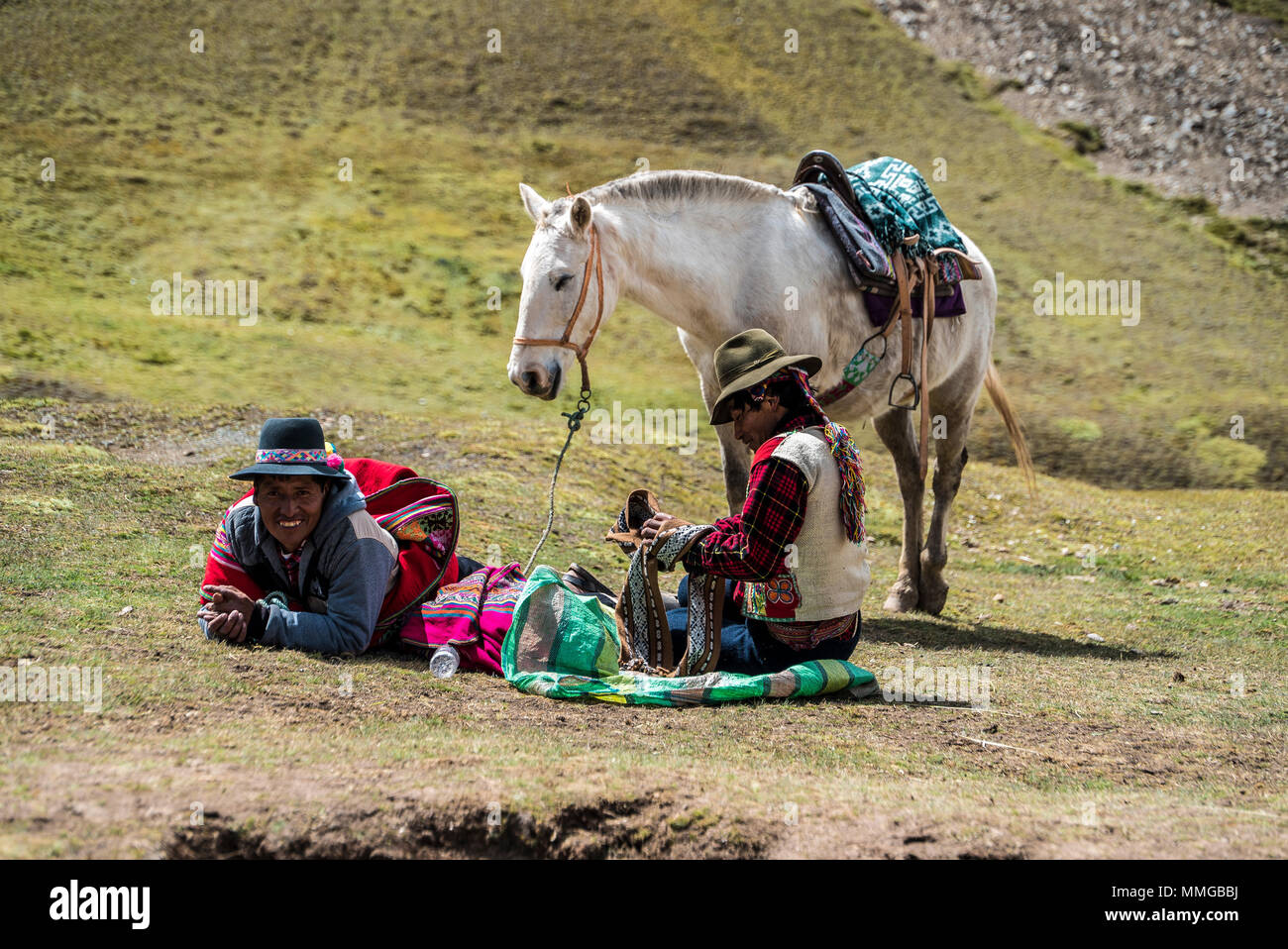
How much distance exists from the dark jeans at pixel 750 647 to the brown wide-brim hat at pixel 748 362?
38.5 inches

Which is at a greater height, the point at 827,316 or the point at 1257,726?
the point at 827,316

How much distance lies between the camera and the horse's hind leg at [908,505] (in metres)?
8.57

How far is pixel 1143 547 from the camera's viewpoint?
40.5ft

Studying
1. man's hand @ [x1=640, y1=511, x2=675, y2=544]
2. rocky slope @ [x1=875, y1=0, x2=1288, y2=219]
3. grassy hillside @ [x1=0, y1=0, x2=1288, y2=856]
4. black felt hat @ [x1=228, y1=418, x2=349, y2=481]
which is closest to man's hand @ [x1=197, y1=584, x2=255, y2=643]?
grassy hillside @ [x1=0, y1=0, x2=1288, y2=856]

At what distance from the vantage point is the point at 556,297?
245 inches

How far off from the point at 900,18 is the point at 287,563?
129 ft

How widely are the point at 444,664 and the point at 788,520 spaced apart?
1.70 metres

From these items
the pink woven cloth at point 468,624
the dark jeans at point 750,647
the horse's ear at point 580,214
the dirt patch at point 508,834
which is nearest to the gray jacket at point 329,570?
the pink woven cloth at point 468,624

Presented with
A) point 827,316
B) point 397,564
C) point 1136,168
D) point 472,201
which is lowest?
point 397,564

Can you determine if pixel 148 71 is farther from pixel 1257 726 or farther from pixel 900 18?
pixel 1257 726

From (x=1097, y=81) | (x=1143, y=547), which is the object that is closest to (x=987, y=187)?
(x=1097, y=81)

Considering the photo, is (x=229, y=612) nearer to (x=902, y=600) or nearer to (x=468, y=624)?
(x=468, y=624)

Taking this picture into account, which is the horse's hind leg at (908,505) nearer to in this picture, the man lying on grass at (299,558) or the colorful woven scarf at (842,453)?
the colorful woven scarf at (842,453)

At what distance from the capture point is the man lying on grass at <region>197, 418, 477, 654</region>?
16.1 ft
